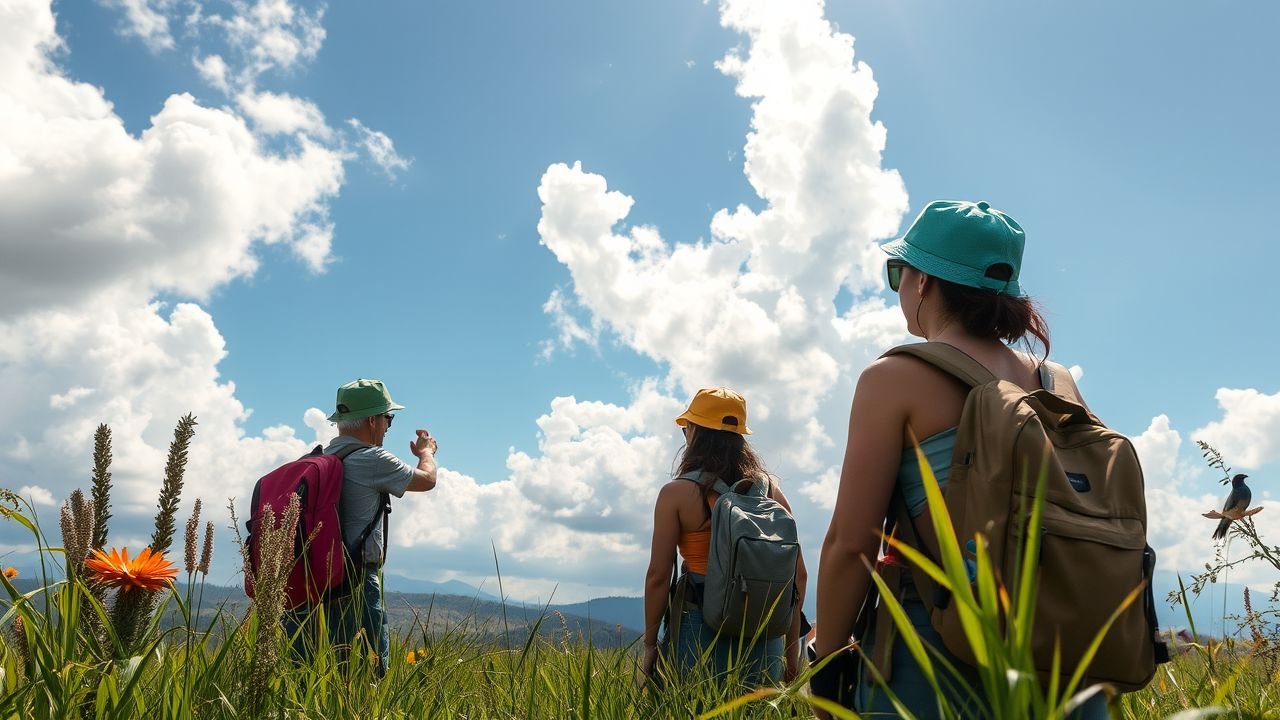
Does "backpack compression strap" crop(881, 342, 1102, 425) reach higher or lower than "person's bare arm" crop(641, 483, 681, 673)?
higher

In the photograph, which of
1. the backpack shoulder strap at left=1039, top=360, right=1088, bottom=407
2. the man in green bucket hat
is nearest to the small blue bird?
the backpack shoulder strap at left=1039, top=360, right=1088, bottom=407

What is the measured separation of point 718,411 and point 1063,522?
10.3 ft

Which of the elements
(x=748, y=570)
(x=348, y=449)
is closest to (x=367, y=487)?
(x=348, y=449)

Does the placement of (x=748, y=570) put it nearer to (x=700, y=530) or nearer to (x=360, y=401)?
(x=700, y=530)

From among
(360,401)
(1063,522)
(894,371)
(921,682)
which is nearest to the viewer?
(1063,522)

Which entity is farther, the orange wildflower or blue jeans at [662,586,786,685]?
blue jeans at [662,586,786,685]

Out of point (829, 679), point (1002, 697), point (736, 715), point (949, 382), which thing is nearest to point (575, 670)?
point (736, 715)

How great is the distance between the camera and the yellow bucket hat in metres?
4.88

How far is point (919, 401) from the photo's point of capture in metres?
2.12

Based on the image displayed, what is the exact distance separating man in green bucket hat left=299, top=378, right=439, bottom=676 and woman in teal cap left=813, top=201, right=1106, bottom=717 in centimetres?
314

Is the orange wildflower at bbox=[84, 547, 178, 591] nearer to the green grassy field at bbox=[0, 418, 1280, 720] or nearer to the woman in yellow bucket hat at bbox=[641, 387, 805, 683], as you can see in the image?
the green grassy field at bbox=[0, 418, 1280, 720]

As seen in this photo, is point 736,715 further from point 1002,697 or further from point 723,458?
point 723,458

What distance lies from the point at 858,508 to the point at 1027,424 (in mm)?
477

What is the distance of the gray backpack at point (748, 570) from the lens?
4172 mm
